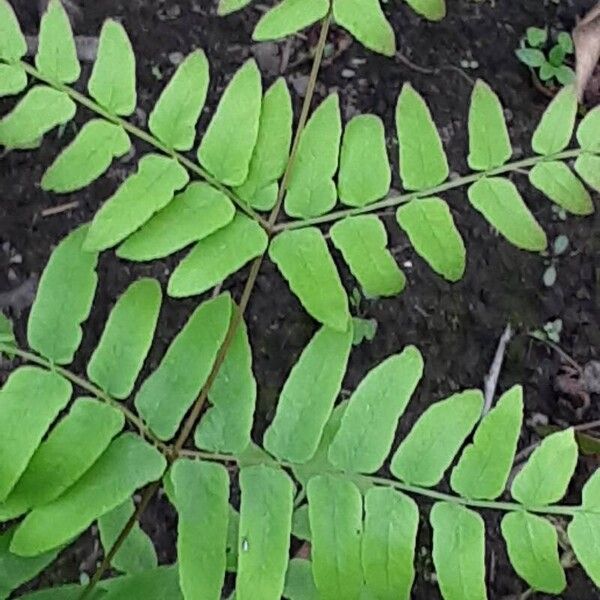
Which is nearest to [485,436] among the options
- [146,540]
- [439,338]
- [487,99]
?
[487,99]

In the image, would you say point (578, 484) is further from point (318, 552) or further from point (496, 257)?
point (318, 552)

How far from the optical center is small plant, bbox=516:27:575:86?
7.79 ft

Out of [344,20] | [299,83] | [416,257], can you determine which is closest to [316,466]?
[344,20]

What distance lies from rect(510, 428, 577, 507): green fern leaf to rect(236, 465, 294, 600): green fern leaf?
0.84ft

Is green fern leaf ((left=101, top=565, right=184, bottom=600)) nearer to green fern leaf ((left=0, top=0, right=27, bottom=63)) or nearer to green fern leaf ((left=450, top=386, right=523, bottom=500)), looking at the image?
green fern leaf ((left=450, top=386, right=523, bottom=500))

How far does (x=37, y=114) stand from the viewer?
1267 mm

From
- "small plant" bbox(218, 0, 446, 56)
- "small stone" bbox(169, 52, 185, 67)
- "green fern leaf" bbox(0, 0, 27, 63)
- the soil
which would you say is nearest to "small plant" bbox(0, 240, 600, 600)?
"green fern leaf" bbox(0, 0, 27, 63)

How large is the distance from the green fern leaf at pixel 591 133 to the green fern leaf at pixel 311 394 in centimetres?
36

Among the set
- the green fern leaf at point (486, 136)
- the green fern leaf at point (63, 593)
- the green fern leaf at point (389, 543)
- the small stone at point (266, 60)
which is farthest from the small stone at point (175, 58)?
the green fern leaf at point (389, 543)

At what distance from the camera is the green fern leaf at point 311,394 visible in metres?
1.26

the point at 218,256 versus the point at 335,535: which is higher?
the point at 218,256

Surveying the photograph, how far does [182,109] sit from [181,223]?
5.4 inches

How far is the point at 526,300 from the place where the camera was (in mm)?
2266

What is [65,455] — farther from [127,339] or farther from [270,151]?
[270,151]
